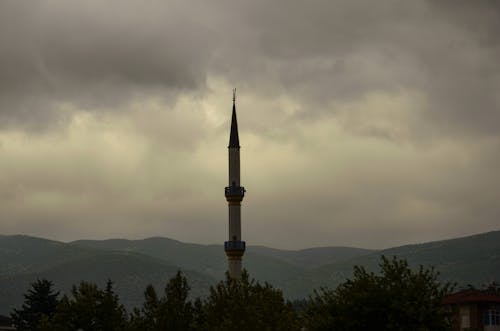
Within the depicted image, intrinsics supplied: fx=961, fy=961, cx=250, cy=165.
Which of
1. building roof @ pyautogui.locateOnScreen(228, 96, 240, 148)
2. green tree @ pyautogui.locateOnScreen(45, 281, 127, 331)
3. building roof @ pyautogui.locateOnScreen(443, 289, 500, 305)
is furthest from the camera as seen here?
building roof @ pyautogui.locateOnScreen(228, 96, 240, 148)

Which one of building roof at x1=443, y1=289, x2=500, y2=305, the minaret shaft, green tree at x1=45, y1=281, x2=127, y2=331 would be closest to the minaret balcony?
the minaret shaft

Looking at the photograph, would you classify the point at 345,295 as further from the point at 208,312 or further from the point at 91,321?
the point at 91,321

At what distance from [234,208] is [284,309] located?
36407mm

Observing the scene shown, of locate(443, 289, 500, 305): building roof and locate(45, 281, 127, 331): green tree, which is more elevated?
locate(443, 289, 500, 305): building roof

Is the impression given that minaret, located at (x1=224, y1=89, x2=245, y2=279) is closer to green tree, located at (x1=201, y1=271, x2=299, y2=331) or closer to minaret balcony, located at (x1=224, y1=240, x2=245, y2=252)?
minaret balcony, located at (x1=224, y1=240, x2=245, y2=252)

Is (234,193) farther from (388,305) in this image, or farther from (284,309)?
(388,305)

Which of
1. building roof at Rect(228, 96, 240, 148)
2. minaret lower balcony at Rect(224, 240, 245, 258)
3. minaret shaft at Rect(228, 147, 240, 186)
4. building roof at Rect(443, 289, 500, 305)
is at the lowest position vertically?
building roof at Rect(443, 289, 500, 305)

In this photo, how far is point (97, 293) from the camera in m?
68.4

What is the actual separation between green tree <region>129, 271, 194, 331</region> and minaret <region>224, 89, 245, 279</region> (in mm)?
26824

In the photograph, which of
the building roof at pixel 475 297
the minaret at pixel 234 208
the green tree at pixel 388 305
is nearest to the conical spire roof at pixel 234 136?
the minaret at pixel 234 208

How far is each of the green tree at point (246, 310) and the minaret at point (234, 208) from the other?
2820 centimetres

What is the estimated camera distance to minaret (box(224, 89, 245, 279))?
98812 millimetres

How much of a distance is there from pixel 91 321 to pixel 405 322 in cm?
2406

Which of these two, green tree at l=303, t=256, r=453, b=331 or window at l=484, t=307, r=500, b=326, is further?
window at l=484, t=307, r=500, b=326
